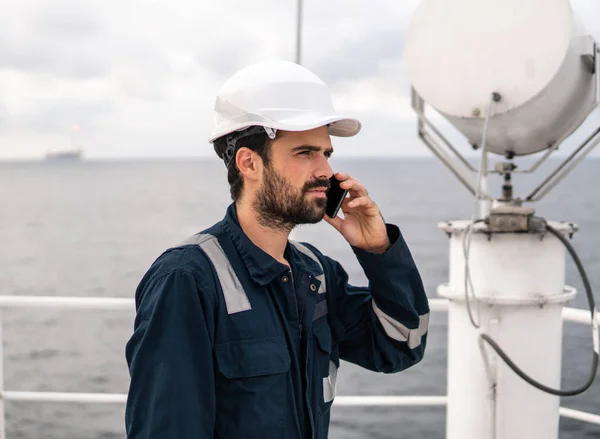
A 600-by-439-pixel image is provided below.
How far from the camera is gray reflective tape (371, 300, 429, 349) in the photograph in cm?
186

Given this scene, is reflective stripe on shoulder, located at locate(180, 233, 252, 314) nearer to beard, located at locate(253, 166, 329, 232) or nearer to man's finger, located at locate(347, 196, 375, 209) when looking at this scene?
beard, located at locate(253, 166, 329, 232)

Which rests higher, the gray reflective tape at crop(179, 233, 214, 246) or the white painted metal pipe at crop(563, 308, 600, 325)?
the gray reflective tape at crop(179, 233, 214, 246)

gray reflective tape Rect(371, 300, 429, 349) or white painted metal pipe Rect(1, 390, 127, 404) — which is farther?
white painted metal pipe Rect(1, 390, 127, 404)

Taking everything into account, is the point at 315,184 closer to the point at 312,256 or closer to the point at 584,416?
the point at 312,256

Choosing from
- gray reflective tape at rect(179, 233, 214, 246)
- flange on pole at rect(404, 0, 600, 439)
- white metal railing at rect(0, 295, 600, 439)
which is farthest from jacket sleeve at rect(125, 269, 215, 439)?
flange on pole at rect(404, 0, 600, 439)

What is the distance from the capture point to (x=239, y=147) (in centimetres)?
168

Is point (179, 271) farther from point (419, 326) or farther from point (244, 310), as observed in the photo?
point (419, 326)

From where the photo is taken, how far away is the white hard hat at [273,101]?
63.4 inches

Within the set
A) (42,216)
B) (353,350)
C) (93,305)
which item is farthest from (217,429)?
(42,216)

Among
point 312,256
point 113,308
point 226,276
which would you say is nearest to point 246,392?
point 226,276

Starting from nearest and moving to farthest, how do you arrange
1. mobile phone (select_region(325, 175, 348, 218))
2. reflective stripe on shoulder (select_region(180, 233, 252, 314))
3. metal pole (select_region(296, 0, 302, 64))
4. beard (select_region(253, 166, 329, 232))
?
reflective stripe on shoulder (select_region(180, 233, 252, 314))
beard (select_region(253, 166, 329, 232))
mobile phone (select_region(325, 175, 348, 218))
metal pole (select_region(296, 0, 302, 64))

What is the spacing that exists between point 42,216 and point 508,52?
64360 mm

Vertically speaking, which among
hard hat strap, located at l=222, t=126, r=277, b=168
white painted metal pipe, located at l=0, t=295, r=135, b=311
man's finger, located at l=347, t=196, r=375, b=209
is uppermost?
hard hat strap, located at l=222, t=126, r=277, b=168

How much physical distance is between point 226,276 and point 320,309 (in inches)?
13.2
